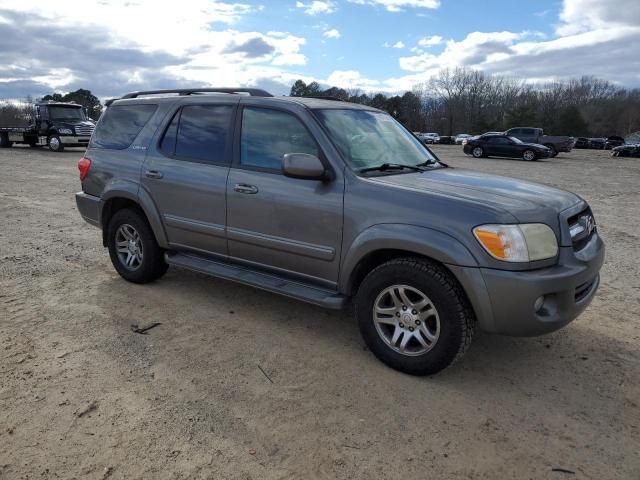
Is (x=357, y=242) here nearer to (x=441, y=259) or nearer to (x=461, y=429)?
(x=441, y=259)

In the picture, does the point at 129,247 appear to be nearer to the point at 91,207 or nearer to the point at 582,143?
the point at 91,207

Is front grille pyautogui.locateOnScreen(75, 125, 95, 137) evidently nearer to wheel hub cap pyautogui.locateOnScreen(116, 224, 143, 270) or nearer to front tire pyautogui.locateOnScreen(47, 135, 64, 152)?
front tire pyautogui.locateOnScreen(47, 135, 64, 152)

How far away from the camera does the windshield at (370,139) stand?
3.96 metres

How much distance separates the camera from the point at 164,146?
192 inches

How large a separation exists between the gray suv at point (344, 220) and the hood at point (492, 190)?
0.02 meters

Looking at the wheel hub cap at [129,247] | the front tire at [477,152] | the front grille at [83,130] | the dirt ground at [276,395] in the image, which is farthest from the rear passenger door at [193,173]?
the front tire at [477,152]

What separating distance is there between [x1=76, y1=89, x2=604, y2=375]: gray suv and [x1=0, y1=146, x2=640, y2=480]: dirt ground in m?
0.40

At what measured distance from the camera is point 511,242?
3098 mm

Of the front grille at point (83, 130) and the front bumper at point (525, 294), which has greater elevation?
the front grille at point (83, 130)

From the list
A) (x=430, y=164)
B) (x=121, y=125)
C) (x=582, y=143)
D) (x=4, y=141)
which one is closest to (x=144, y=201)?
(x=121, y=125)

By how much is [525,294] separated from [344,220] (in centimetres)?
129

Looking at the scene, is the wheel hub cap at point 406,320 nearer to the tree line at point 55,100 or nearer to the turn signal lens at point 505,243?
the turn signal lens at point 505,243

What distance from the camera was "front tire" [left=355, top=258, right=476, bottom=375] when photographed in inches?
129

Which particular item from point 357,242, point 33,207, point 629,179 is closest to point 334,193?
point 357,242
